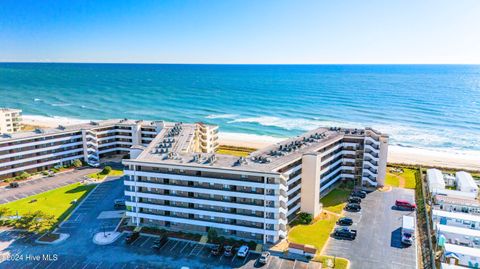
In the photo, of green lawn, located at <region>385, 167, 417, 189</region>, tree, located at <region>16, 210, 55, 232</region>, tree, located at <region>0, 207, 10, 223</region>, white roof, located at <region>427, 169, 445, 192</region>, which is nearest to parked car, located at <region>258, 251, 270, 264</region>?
tree, located at <region>16, 210, 55, 232</region>

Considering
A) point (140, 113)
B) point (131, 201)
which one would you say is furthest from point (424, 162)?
point (140, 113)

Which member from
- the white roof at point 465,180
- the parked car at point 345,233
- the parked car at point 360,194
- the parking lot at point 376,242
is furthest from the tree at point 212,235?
the white roof at point 465,180

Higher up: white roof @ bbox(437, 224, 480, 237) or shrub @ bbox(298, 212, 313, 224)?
white roof @ bbox(437, 224, 480, 237)

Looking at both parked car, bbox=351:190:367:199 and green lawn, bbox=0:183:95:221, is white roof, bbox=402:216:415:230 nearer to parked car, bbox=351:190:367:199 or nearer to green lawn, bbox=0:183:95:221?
parked car, bbox=351:190:367:199

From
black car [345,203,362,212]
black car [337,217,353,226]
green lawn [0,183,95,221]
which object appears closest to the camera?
black car [337,217,353,226]

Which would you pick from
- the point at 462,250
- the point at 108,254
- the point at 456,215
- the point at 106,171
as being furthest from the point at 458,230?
the point at 106,171

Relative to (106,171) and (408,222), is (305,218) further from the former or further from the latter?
(106,171)

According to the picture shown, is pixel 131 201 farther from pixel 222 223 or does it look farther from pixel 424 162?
pixel 424 162
